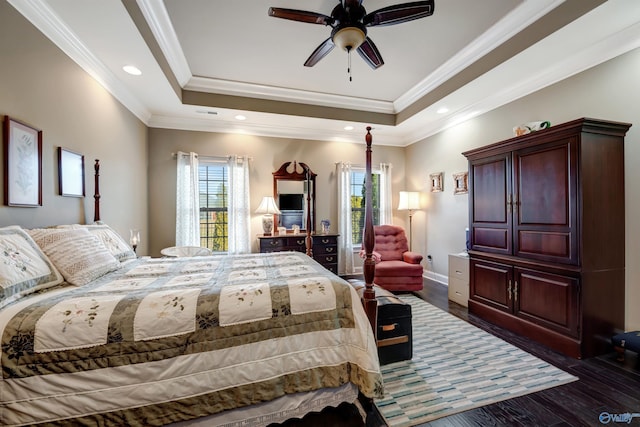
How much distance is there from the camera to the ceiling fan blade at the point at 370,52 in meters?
2.36

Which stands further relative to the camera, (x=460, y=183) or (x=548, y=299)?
(x=460, y=183)

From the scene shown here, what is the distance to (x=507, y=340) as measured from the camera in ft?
8.70

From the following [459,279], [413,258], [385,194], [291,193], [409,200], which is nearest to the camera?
[459,279]

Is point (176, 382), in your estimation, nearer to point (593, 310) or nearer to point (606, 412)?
point (606, 412)

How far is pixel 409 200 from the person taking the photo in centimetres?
512

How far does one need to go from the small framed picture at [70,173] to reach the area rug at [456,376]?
10.4ft

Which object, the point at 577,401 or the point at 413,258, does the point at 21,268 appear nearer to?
the point at 577,401

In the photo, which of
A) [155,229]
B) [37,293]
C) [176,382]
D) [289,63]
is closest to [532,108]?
[289,63]

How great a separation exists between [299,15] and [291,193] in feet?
10.1

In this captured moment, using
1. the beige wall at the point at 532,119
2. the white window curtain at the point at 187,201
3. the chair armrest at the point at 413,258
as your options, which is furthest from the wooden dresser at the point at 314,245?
the beige wall at the point at 532,119

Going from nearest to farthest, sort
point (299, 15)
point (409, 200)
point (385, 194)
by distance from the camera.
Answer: point (299, 15) < point (409, 200) < point (385, 194)

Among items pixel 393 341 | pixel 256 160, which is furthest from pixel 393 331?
pixel 256 160

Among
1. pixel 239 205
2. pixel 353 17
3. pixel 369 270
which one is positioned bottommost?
pixel 369 270

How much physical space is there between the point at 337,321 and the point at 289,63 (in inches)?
123
